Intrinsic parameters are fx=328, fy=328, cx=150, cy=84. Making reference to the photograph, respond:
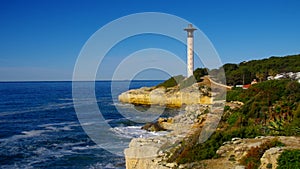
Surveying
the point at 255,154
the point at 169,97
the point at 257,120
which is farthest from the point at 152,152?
the point at 169,97

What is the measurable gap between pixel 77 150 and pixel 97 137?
4.26 meters

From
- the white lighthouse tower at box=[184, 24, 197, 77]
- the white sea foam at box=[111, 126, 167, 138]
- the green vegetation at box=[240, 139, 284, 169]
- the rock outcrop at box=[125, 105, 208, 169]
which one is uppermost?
the white lighthouse tower at box=[184, 24, 197, 77]

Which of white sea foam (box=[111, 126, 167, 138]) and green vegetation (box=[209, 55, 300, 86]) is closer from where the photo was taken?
white sea foam (box=[111, 126, 167, 138])

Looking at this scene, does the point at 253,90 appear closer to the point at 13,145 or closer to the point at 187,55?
the point at 13,145

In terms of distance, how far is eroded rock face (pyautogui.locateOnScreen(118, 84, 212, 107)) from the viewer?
39394 mm

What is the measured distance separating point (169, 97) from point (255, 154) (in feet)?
117

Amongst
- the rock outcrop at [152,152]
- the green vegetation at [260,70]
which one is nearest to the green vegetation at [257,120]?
the rock outcrop at [152,152]

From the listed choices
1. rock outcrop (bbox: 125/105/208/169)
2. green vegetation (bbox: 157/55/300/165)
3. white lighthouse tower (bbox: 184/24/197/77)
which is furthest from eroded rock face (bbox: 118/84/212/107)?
rock outcrop (bbox: 125/105/208/169)

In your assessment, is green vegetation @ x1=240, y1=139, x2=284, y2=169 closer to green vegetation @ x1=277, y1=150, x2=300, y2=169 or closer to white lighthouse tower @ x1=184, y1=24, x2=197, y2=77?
green vegetation @ x1=277, y1=150, x2=300, y2=169

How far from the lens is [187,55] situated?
49.0 metres

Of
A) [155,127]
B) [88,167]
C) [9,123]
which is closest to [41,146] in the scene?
[88,167]

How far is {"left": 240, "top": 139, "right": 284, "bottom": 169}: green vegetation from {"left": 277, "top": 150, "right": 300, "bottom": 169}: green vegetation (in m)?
0.72

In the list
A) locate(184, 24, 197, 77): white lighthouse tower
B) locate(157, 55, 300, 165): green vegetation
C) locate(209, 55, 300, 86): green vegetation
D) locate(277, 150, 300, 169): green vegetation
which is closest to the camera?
locate(277, 150, 300, 169): green vegetation

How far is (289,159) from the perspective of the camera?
9102 millimetres
